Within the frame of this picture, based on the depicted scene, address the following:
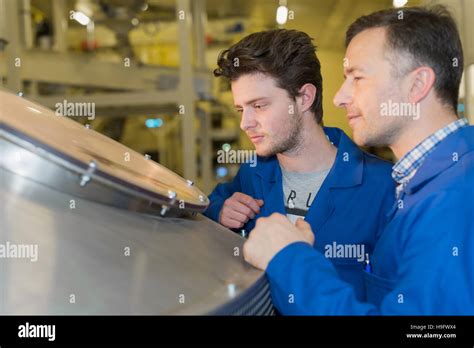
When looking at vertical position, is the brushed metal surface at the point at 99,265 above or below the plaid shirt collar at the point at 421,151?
below

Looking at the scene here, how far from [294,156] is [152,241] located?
0.58m

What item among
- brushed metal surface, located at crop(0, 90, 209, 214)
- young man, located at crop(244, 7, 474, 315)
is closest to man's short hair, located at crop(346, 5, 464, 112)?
young man, located at crop(244, 7, 474, 315)

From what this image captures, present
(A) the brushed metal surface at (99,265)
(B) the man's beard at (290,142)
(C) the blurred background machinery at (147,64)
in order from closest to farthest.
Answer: (A) the brushed metal surface at (99,265) < (B) the man's beard at (290,142) < (C) the blurred background machinery at (147,64)

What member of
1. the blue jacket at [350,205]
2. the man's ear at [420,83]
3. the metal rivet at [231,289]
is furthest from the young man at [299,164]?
the metal rivet at [231,289]

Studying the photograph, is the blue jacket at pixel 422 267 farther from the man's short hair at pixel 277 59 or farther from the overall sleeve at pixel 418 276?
the man's short hair at pixel 277 59

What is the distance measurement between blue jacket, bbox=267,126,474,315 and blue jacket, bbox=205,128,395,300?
0.34 meters

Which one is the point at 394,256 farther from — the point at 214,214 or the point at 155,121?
the point at 155,121

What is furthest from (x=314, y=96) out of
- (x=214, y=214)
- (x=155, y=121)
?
(x=155, y=121)

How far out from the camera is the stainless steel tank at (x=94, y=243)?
633 millimetres

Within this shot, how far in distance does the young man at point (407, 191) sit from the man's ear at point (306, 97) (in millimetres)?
309

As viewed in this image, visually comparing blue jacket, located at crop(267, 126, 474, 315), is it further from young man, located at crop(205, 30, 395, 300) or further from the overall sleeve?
young man, located at crop(205, 30, 395, 300)

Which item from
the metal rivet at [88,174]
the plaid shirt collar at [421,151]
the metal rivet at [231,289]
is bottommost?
the metal rivet at [231,289]

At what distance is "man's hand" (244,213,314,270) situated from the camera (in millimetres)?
796
